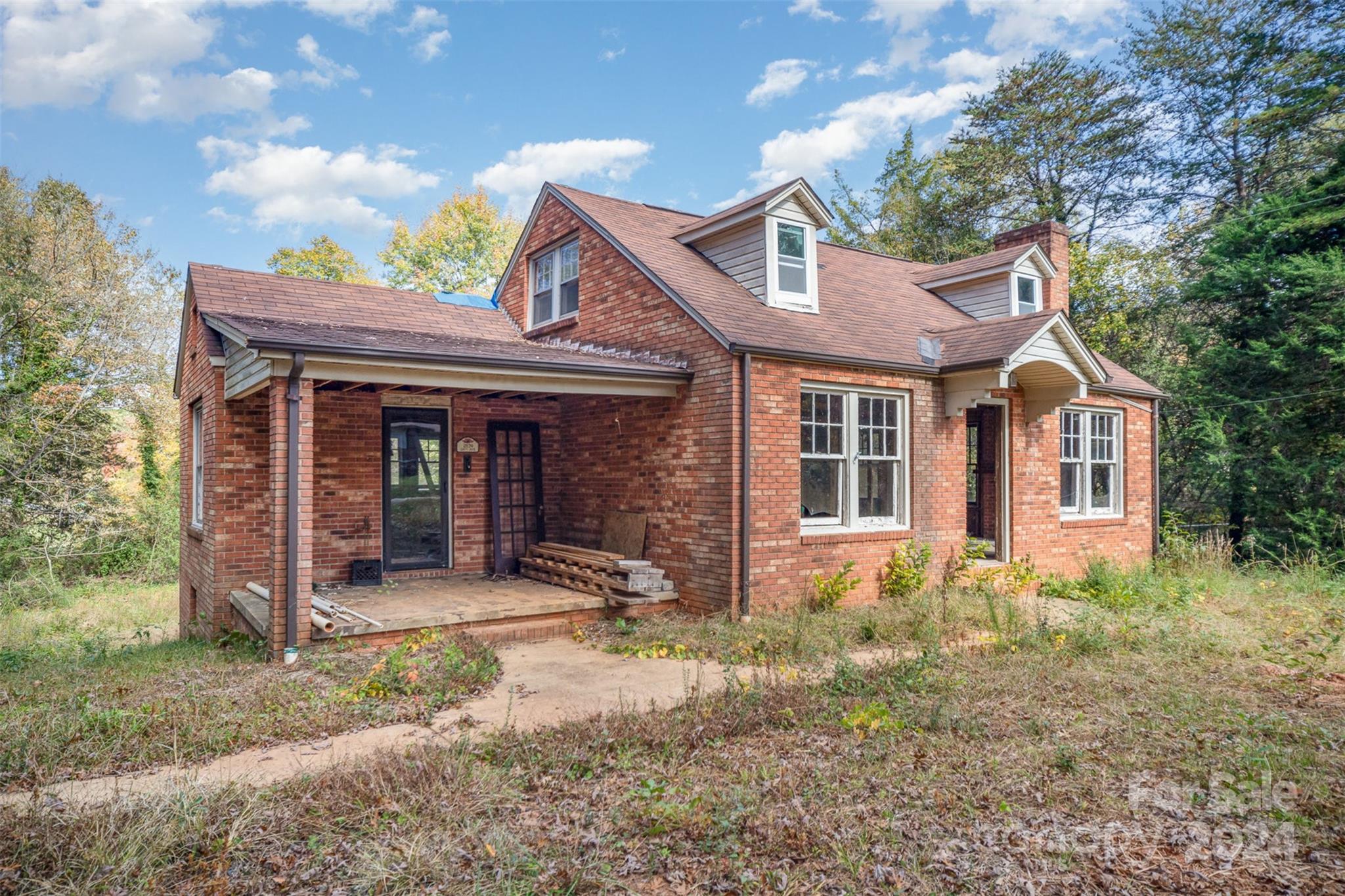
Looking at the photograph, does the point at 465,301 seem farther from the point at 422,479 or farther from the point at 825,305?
the point at 825,305

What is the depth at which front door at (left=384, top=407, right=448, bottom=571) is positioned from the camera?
10.2 meters

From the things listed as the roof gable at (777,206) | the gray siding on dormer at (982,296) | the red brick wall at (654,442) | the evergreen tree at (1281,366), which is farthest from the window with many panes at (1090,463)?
the red brick wall at (654,442)

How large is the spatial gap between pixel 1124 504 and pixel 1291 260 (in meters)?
5.63

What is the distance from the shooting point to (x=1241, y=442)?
48.7 feet

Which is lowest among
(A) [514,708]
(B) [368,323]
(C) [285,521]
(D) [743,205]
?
(A) [514,708]

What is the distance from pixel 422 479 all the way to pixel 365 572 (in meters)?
1.49

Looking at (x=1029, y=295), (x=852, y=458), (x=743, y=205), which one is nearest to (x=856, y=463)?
(x=852, y=458)

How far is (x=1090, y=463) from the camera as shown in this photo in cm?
1285

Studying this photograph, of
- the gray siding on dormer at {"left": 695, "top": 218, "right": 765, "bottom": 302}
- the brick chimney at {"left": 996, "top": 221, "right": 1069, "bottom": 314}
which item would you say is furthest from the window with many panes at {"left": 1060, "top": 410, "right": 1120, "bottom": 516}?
the gray siding on dormer at {"left": 695, "top": 218, "right": 765, "bottom": 302}

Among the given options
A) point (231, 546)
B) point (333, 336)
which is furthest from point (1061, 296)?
point (231, 546)

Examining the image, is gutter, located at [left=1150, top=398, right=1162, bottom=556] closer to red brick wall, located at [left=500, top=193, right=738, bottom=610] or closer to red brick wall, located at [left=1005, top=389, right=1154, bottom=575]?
red brick wall, located at [left=1005, top=389, right=1154, bottom=575]

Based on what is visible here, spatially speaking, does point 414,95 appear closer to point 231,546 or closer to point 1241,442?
point 231,546

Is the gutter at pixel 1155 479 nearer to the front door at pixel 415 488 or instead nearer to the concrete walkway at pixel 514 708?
the concrete walkway at pixel 514 708

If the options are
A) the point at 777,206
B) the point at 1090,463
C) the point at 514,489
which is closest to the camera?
the point at 777,206
